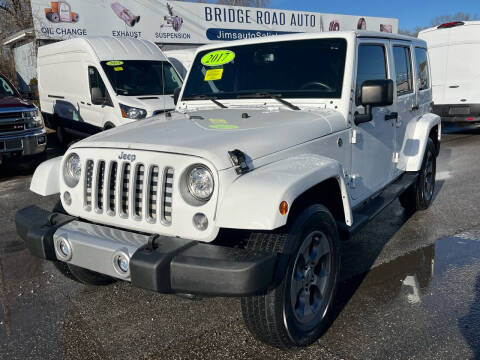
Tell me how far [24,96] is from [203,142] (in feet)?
25.5

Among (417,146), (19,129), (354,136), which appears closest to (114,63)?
(19,129)

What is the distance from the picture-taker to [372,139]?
154 inches

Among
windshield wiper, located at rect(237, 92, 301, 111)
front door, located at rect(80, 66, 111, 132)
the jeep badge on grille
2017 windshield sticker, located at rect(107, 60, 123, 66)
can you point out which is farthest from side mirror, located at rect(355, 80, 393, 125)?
2017 windshield sticker, located at rect(107, 60, 123, 66)

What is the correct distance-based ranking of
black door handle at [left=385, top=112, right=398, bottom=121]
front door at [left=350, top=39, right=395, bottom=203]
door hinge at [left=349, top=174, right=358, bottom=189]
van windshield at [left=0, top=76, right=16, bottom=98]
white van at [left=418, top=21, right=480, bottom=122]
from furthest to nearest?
white van at [left=418, top=21, right=480, bottom=122] → van windshield at [left=0, top=76, right=16, bottom=98] → black door handle at [left=385, top=112, right=398, bottom=121] → front door at [left=350, top=39, right=395, bottom=203] → door hinge at [left=349, top=174, right=358, bottom=189]

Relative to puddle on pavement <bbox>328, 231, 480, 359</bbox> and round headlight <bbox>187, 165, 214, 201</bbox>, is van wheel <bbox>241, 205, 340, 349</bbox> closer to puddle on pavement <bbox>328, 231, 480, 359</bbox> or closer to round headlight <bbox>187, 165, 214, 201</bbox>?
puddle on pavement <bbox>328, 231, 480, 359</bbox>

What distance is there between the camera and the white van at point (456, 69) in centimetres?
1109

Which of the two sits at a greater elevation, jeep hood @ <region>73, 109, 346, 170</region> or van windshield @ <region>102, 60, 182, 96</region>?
van windshield @ <region>102, 60, 182, 96</region>

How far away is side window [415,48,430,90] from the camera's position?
5337 mm

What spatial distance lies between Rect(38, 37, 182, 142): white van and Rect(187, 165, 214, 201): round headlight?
6116mm

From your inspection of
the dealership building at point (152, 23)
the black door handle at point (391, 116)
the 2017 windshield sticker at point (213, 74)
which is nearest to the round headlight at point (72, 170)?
the 2017 windshield sticker at point (213, 74)

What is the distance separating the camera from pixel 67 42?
10344mm

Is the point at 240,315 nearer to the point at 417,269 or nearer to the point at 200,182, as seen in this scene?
the point at 200,182

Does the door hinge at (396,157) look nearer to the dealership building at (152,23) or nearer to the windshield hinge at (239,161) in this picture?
the windshield hinge at (239,161)

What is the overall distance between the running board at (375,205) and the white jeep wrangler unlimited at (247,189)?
0.06 ft
